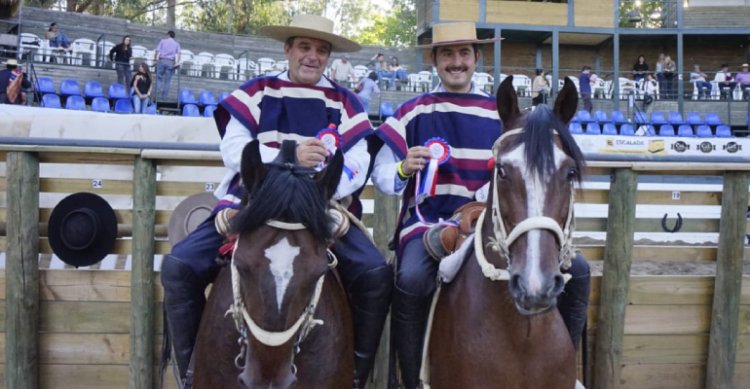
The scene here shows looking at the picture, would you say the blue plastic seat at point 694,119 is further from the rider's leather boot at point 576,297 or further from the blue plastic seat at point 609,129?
the rider's leather boot at point 576,297

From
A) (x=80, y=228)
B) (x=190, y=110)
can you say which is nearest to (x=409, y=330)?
(x=80, y=228)

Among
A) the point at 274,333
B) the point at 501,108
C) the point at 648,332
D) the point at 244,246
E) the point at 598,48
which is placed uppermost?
the point at 598,48

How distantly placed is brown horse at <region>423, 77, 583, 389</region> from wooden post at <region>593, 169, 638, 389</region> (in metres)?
1.79

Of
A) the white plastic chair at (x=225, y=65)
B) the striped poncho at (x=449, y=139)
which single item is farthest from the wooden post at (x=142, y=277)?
the white plastic chair at (x=225, y=65)

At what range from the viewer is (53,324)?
187 inches

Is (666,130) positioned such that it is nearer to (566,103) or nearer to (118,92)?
(118,92)

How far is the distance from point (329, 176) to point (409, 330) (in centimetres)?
116

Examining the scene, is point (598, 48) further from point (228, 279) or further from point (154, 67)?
point (228, 279)

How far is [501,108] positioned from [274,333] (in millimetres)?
1533

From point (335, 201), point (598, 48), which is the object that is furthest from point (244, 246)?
point (598, 48)

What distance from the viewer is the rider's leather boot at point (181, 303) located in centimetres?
366

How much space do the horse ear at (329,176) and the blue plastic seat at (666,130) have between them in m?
21.8

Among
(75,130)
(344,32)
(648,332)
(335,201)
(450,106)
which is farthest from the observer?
(344,32)

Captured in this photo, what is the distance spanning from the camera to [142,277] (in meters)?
4.69
